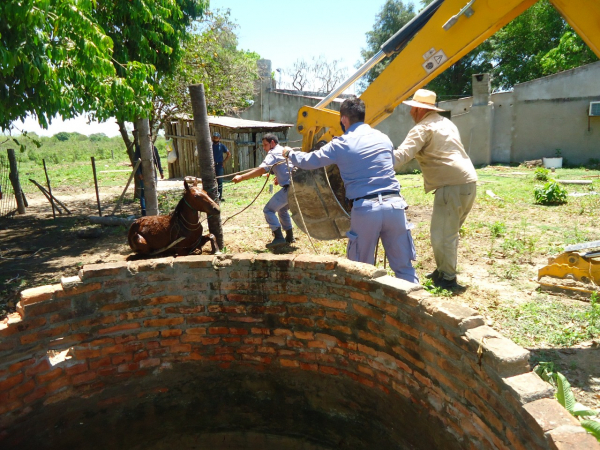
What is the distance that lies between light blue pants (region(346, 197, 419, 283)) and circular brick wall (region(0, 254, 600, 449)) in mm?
749

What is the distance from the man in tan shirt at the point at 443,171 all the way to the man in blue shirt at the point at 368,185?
805mm

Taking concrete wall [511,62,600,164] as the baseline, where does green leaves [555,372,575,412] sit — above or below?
below

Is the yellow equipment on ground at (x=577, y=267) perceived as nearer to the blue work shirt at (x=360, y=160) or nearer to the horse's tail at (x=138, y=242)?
the blue work shirt at (x=360, y=160)

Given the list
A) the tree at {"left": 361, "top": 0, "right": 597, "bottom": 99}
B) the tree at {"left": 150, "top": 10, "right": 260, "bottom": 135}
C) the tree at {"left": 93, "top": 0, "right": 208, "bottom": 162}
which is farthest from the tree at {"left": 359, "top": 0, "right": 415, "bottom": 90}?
the tree at {"left": 93, "top": 0, "right": 208, "bottom": 162}

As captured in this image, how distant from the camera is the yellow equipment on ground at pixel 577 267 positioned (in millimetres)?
A: 4684

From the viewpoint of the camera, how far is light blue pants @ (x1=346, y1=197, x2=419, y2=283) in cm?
391

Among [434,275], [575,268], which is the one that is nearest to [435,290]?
[434,275]

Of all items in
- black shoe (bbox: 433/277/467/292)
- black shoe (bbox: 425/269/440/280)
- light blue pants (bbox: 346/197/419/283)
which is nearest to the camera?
light blue pants (bbox: 346/197/419/283)

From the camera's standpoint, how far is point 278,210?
6.89m

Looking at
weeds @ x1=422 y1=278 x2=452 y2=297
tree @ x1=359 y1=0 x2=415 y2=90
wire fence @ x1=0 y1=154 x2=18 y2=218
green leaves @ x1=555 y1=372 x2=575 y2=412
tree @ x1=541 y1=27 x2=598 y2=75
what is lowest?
weeds @ x1=422 y1=278 x2=452 y2=297

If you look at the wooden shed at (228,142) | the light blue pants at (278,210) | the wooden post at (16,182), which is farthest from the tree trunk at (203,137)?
the wooden shed at (228,142)

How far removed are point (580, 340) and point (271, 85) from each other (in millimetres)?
23981

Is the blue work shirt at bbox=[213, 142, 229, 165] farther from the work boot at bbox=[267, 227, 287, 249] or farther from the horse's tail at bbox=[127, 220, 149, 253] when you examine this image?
the horse's tail at bbox=[127, 220, 149, 253]

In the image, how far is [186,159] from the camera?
19.6m
